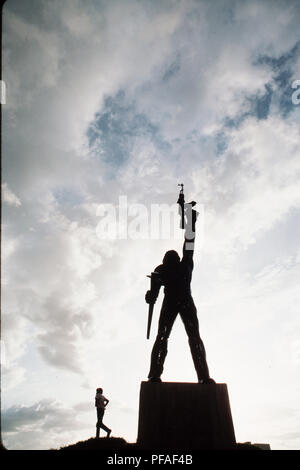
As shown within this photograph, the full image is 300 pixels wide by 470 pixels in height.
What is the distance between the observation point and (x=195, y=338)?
6895mm

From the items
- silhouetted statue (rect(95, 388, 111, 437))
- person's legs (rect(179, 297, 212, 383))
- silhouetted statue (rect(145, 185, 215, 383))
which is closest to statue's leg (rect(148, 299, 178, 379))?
silhouetted statue (rect(145, 185, 215, 383))

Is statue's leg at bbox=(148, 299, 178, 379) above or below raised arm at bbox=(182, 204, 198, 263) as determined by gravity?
below

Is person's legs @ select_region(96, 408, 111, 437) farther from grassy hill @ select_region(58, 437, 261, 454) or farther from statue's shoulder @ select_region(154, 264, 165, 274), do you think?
statue's shoulder @ select_region(154, 264, 165, 274)

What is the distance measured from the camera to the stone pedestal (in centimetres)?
548

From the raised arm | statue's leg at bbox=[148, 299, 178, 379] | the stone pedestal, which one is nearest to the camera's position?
the stone pedestal

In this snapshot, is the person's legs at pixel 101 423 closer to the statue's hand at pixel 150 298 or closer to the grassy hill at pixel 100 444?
the grassy hill at pixel 100 444

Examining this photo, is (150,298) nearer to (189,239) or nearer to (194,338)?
(194,338)

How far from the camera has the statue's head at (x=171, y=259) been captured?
7629 millimetres

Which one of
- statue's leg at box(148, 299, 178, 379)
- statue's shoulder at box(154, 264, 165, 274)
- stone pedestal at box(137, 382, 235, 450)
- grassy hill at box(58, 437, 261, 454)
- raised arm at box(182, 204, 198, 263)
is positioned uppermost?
raised arm at box(182, 204, 198, 263)
